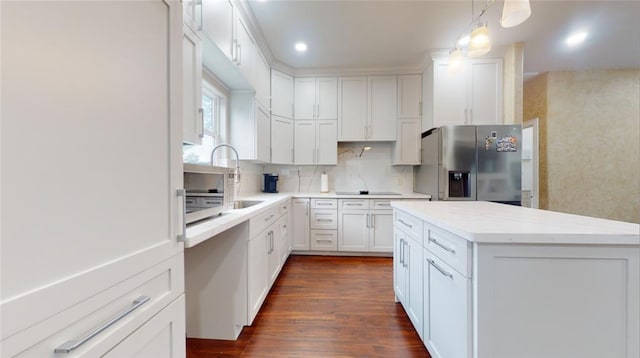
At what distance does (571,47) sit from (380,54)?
245 centimetres

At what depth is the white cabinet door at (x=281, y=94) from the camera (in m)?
3.44

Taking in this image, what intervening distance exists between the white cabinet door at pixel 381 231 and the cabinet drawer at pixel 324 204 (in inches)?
20.6

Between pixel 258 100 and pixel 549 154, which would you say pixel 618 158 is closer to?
pixel 549 154

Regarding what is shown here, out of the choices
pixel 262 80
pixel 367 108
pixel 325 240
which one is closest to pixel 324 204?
pixel 325 240

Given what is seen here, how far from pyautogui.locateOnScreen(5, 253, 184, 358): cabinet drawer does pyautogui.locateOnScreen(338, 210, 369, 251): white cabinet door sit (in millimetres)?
2639

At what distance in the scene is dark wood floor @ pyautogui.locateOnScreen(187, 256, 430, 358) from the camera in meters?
1.58

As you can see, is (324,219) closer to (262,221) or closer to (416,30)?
(262,221)

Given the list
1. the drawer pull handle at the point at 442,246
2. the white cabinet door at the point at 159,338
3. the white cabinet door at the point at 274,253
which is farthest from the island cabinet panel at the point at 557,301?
the white cabinet door at the point at 274,253

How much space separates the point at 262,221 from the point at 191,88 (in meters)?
1.10

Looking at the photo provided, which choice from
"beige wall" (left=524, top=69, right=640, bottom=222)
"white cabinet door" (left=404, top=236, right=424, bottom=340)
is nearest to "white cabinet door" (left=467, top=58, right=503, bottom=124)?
"beige wall" (left=524, top=69, right=640, bottom=222)

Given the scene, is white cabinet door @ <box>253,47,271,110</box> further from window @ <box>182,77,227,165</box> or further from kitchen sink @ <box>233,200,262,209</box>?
kitchen sink @ <box>233,200,262,209</box>

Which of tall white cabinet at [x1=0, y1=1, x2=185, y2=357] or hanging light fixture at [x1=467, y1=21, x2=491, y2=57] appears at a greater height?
hanging light fixture at [x1=467, y1=21, x2=491, y2=57]

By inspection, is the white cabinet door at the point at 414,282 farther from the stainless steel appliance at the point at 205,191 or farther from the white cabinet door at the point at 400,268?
the stainless steel appliance at the point at 205,191

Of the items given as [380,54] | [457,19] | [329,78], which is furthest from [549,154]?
[329,78]
